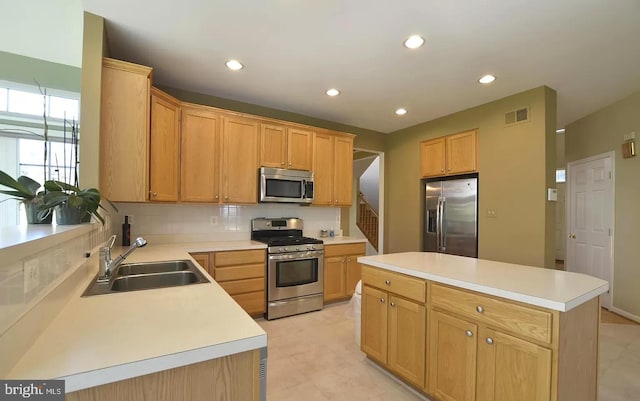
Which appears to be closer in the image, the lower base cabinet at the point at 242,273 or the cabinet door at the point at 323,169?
the lower base cabinet at the point at 242,273

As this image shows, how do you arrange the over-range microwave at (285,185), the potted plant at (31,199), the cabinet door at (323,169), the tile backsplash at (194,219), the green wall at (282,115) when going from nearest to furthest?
the potted plant at (31,199)
the tile backsplash at (194,219)
the green wall at (282,115)
the over-range microwave at (285,185)
the cabinet door at (323,169)

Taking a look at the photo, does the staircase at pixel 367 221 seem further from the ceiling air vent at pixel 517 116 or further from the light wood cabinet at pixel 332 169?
the ceiling air vent at pixel 517 116

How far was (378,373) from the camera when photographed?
7.43 ft

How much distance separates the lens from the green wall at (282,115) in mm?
3396

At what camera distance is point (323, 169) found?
4086 millimetres

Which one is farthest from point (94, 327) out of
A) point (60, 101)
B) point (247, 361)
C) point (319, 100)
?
point (319, 100)

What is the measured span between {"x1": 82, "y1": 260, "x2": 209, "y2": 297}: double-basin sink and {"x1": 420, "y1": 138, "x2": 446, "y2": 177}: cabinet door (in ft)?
11.6

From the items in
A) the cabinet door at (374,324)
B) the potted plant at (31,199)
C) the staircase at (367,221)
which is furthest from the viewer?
the staircase at (367,221)

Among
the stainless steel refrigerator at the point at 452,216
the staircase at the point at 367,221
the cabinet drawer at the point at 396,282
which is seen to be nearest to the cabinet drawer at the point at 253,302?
the cabinet drawer at the point at 396,282

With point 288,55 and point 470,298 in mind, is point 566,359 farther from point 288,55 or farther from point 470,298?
point 288,55

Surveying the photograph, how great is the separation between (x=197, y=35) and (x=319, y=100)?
1.64 meters

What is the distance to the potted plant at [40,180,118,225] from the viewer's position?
4.44ft

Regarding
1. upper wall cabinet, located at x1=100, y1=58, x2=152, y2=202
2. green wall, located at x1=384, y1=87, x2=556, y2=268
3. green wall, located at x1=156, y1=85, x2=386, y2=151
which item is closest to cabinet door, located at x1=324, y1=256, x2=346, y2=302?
green wall, located at x1=384, y1=87, x2=556, y2=268

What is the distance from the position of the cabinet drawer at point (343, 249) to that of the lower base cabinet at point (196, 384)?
2881mm
